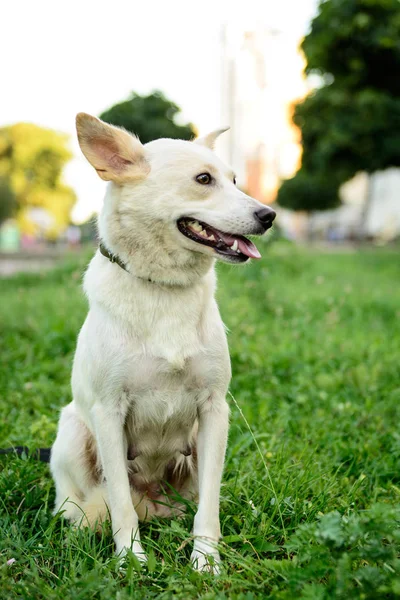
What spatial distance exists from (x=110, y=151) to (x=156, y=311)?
695 millimetres

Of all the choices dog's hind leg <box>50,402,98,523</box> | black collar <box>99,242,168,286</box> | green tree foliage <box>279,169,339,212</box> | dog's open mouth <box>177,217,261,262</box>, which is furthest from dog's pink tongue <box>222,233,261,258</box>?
green tree foliage <box>279,169,339,212</box>

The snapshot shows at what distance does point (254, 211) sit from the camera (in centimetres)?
245

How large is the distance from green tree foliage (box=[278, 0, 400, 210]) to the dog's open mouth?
42.3 feet

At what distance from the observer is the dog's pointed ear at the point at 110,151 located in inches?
96.0

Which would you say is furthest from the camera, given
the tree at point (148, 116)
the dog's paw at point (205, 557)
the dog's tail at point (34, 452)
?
the tree at point (148, 116)

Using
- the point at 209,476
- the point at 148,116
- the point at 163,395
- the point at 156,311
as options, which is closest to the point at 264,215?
the point at 156,311

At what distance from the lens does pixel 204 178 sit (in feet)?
8.25

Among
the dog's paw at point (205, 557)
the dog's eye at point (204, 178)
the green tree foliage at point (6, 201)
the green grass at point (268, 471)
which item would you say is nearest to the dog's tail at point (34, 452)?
the green grass at point (268, 471)

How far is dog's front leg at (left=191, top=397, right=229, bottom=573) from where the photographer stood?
7.48ft

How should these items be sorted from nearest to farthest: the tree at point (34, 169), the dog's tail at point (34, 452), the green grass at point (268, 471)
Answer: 1. the green grass at point (268, 471)
2. the dog's tail at point (34, 452)
3. the tree at point (34, 169)

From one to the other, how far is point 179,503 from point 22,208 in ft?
160

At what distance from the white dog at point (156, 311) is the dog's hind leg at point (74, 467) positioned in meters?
0.13

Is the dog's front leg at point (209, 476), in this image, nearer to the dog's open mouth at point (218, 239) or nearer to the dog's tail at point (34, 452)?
the dog's open mouth at point (218, 239)

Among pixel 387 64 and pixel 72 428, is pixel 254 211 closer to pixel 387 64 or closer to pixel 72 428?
pixel 72 428
